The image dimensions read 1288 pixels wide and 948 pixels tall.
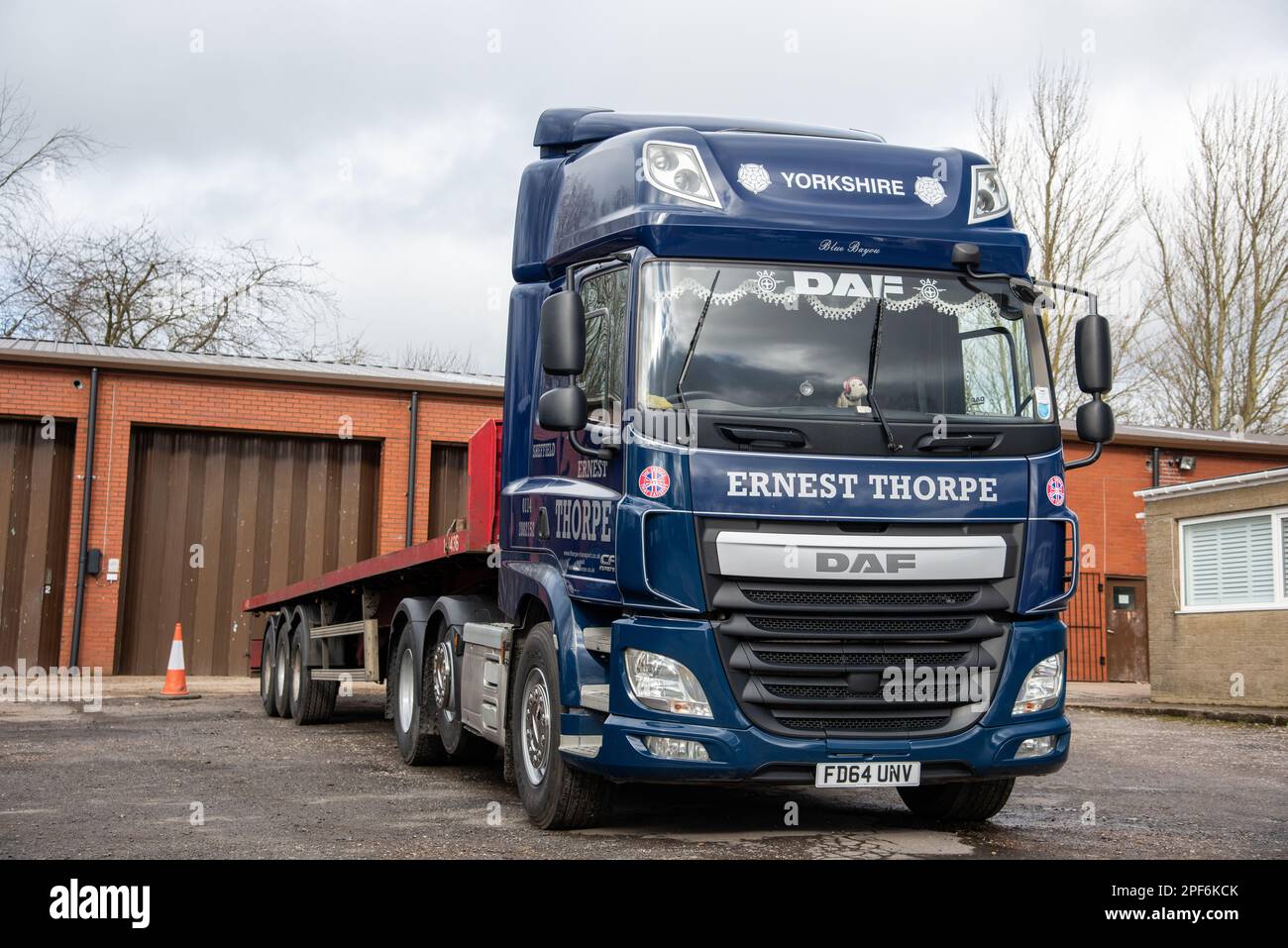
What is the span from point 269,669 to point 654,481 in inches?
374

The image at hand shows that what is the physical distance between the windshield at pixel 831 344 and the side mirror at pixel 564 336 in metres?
0.30

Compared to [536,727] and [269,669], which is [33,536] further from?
[536,727]

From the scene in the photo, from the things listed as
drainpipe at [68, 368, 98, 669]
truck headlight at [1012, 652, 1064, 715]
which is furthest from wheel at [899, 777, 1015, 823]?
drainpipe at [68, 368, 98, 669]

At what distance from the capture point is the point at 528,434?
8000mm

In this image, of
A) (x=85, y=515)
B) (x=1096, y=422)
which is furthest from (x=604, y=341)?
(x=85, y=515)

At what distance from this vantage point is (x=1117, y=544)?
25.0 m

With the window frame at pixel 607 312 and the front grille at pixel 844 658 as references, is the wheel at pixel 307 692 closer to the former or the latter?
the window frame at pixel 607 312

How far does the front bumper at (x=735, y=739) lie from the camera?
6312mm

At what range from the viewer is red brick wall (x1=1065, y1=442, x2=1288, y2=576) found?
81.6ft

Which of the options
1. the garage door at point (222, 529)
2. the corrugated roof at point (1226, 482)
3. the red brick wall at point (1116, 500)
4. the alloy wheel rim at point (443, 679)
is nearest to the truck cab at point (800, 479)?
the alloy wheel rim at point (443, 679)

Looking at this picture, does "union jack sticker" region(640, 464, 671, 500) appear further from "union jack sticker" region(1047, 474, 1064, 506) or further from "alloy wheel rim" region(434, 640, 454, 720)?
"alloy wheel rim" region(434, 640, 454, 720)

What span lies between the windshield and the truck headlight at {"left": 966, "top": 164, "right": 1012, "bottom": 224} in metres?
0.37

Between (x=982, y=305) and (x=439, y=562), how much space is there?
459 cm
